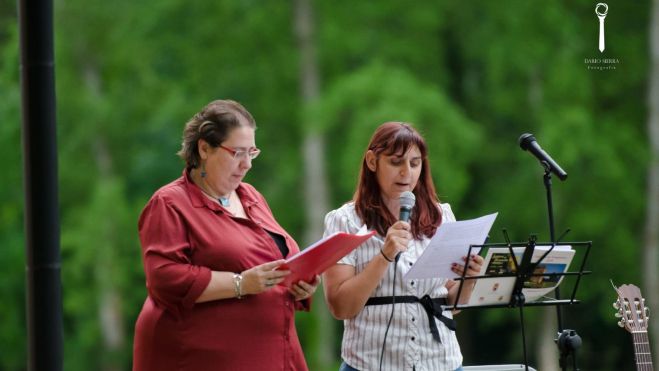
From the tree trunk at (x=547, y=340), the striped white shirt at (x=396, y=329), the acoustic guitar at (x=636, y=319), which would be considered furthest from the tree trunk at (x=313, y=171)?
the striped white shirt at (x=396, y=329)

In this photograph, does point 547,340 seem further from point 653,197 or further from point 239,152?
point 239,152

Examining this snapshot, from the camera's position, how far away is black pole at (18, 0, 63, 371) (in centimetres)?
287

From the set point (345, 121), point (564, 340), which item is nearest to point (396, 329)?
point (564, 340)

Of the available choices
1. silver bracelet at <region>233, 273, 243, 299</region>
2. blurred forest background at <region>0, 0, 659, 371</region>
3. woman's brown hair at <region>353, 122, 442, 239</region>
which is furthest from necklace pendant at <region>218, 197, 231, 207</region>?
blurred forest background at <region>0, 0, 659, 371</region>

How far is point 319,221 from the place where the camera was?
13.4 metres

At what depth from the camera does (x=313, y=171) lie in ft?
44.1

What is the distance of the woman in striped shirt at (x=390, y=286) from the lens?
3365mm

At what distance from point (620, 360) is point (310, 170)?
4.84 meters

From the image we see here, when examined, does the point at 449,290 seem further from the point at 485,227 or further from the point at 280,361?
the point at 280,361

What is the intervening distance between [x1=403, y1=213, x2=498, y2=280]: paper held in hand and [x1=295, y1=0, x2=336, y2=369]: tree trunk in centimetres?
959

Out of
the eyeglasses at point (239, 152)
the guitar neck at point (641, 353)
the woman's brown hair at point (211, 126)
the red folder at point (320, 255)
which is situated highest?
the woman's brown hair at point (211, 126)

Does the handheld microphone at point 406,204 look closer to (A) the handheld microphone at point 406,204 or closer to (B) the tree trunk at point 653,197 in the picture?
(A) the handheld microphone at point 406,204

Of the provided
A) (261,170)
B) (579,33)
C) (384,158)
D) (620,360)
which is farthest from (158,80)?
(384,158)

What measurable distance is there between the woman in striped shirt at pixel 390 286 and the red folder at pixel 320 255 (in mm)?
129
